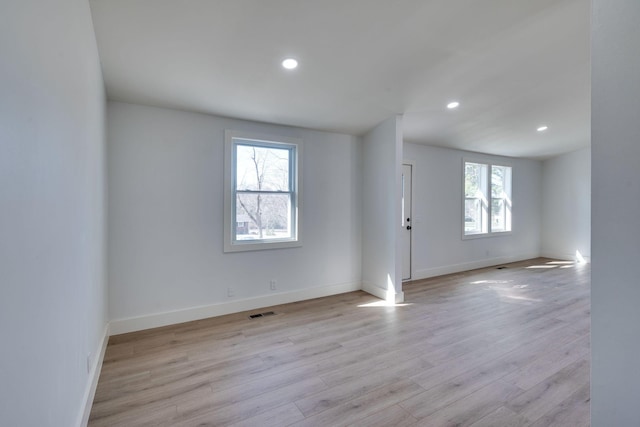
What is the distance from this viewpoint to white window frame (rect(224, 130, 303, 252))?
3539 millimetres

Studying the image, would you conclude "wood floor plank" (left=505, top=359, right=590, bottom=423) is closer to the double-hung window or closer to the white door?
the white door

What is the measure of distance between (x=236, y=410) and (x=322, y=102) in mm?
3046

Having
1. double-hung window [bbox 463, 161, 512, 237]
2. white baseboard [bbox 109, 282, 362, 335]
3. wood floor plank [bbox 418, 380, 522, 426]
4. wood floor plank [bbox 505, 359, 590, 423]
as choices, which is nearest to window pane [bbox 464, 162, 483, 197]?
double-hung window [bbox 463, 161, 512, 237]

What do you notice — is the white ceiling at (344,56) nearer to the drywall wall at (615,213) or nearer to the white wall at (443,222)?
the drywall wall at (615,213)

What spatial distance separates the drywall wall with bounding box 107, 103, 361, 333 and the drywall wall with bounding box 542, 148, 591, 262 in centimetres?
638

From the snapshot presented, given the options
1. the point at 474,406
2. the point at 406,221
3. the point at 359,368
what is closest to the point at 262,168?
the point at 359,368

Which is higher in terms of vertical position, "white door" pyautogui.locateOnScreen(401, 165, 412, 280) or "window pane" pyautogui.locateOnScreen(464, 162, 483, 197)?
"window pane" pyautogui.locateOnScreen(464, 162, 483, 197)

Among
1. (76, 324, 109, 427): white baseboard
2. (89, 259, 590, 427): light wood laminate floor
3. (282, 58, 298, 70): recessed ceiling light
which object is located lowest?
(89, 259, 590, 427): light wood laminate floor

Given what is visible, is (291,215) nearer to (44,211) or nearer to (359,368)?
(359,368)

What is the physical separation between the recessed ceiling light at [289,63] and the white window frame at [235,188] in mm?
1250

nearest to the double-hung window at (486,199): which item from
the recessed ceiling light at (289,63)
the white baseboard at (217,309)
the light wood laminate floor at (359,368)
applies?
the light wood laminate floor at (359,368)

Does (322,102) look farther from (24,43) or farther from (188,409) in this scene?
(188,409)

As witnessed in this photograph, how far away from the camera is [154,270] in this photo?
3.17 m

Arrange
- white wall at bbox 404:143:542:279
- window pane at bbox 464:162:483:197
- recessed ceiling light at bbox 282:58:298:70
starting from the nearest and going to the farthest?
recessed ceiling light at bbox 282:58:298:70 < white wall at bbox 404:143:542:279 < window pane at bbox 464:162:483:197
